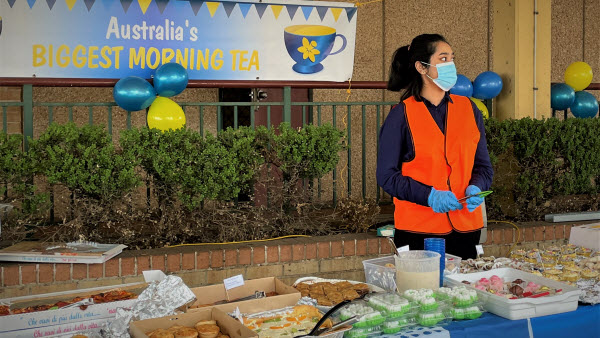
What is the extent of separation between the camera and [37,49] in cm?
494

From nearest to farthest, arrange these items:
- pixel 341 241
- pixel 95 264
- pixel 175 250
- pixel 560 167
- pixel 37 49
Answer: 1. pixel 95 264
2. pixel 175 250
3. pixel 341 241
4. pixel 37 49
5. pixel 560 167

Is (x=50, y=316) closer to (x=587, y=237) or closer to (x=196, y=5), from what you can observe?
(x=587, y=237)

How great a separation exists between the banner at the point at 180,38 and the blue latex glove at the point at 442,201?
9.80 ft

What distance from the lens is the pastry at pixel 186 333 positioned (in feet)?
6.81

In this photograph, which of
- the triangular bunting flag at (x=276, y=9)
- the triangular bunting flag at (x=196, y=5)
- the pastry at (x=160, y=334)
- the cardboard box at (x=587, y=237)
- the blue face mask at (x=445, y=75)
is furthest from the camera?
the triangular bunting flag at (x=276, y=9)

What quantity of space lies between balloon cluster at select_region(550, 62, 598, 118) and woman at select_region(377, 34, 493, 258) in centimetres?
341

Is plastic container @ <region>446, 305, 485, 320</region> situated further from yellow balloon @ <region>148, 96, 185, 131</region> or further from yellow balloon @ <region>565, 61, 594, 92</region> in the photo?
yellow balloon @ <region>565, 61, 594, 92</region>

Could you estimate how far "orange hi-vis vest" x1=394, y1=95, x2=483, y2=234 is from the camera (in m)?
3.01

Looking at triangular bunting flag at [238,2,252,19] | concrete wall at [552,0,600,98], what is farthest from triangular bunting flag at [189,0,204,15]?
concrete wall at [552,0,600,98]

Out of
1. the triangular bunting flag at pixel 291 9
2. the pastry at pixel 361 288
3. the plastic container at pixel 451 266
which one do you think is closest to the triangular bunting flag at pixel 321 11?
the triangular bunting flag at pixel 291 9

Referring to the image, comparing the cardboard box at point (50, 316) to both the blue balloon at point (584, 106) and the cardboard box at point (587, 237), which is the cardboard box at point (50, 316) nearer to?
the cardboard box at point (587, 237)

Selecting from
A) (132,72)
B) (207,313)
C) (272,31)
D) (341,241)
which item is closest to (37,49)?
(132,72)

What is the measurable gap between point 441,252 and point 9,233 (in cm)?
295

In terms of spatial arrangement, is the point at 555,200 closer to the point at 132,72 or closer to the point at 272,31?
the point at 272,31
